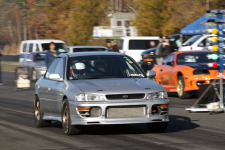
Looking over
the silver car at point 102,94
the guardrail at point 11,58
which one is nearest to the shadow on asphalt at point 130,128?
the silver car at point 102,94

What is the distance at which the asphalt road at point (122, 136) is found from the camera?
345 inches

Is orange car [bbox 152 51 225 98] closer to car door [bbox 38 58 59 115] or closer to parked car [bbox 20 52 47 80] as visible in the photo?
car door [bbox 38 58 59 115]

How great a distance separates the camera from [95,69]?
10773mm

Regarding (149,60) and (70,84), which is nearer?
(70,84)

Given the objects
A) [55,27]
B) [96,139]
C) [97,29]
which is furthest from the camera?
[55,27]

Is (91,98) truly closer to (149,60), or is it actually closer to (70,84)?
(70,84)

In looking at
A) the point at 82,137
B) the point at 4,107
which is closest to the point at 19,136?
the point at 82,137

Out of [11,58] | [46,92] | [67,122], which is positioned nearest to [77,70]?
[46,92]

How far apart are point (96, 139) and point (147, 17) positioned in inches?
1666

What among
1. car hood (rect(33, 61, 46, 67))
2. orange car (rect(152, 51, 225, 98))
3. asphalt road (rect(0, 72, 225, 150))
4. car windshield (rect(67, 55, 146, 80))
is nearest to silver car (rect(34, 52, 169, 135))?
car windshield (rect(67, 55, 146, 80))

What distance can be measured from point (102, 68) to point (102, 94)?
1293mm

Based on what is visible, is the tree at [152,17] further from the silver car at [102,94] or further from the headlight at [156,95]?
the headlight at [156,95]

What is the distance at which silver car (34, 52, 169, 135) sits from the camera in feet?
31.6

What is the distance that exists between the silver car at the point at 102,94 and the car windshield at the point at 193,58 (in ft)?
25.0
